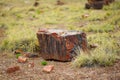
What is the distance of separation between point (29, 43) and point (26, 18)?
19.4 ft

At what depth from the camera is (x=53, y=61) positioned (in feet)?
23.3

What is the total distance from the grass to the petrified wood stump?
400 mm

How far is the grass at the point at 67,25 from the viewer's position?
22.4ft

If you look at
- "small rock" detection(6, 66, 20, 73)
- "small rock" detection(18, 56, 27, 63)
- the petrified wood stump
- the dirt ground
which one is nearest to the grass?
the dirt ground

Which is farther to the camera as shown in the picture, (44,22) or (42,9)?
(42,9)

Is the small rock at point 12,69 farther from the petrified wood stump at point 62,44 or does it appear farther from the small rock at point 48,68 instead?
the petrified wood stump at point 62,44

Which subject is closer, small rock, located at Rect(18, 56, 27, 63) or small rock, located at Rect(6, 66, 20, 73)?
small rock, located at Rect(6, 66, 20, 73)

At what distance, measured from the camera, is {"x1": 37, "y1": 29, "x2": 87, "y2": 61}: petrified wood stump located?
6.93 m

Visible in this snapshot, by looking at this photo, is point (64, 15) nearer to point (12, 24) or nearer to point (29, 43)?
point (12, 24)

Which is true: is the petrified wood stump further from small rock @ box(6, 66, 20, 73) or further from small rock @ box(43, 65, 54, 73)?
small rock @ box(6, 66, 20, 73)

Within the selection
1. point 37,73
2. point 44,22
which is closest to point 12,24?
point 44,22

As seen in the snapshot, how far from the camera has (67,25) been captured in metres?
11.5

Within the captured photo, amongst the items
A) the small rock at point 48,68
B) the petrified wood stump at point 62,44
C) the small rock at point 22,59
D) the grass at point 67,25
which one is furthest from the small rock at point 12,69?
the grass at point 67,25

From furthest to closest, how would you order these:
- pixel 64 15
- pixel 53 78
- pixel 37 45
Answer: pixel 64 15
pixel 37 45
pixel 53 78
